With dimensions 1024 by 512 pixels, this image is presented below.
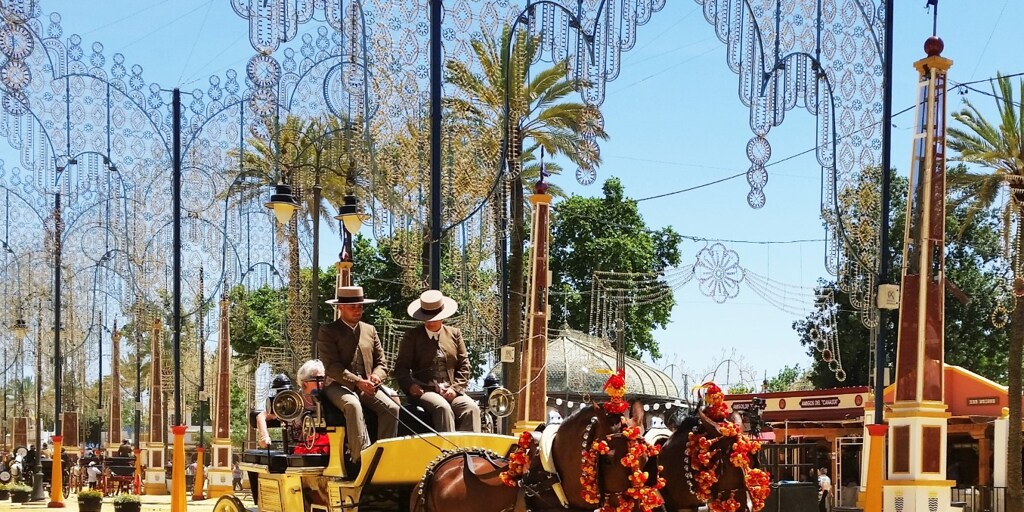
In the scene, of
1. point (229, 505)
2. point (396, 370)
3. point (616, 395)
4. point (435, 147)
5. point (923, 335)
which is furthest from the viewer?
point (923, 335)

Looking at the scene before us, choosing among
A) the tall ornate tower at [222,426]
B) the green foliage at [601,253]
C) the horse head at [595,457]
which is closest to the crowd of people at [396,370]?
the horse head at [595,457]

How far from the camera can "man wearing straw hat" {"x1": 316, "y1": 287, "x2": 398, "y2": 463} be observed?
10523 mm

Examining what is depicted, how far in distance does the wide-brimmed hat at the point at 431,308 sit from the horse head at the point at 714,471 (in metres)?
2.61

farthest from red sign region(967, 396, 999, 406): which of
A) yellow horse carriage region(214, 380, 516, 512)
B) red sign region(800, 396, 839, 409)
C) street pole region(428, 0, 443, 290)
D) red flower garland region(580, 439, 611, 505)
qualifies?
red flower garland region(580, 439, 611, 505)

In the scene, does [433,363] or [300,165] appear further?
[300,165]

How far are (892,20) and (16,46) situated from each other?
11.3m

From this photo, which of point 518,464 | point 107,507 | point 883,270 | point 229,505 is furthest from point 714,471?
point 107,507

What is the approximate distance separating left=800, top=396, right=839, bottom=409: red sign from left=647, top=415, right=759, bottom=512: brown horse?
26770 mm

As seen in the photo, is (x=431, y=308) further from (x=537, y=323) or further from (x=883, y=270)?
(x=537, y=323)

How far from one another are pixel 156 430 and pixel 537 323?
17.2 meters

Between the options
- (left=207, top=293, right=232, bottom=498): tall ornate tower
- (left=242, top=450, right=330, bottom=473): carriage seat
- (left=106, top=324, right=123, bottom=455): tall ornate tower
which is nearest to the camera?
(left=242, top=450, right=330, bottom=473): carriage seat

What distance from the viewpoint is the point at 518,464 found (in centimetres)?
896

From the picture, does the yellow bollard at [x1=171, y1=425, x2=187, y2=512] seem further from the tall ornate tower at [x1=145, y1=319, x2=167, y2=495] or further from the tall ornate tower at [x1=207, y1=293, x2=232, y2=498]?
the tall ornate tower at [x1=145, y1=319, x2=167, y2=495]

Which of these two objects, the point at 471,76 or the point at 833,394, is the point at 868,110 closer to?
the point at 471,76
